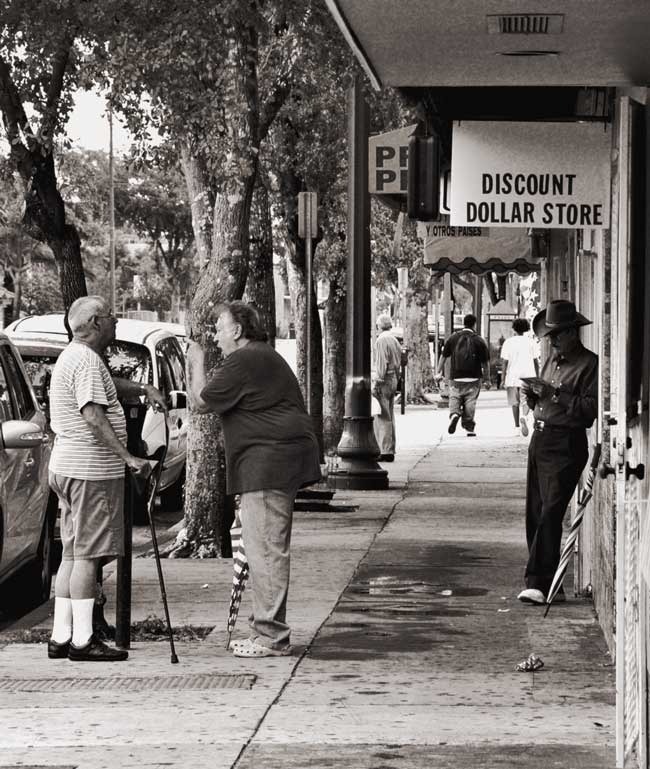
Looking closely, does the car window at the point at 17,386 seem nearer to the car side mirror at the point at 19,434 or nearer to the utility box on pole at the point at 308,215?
the car side mirror at the point at 19,434

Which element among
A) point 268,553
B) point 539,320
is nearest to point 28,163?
point 539,320

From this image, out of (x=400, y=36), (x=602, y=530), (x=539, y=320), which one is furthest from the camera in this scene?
(x=539, y=320)

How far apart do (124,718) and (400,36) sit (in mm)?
3013

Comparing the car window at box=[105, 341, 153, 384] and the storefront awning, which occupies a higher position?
the storefront awning

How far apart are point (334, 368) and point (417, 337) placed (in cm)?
2262

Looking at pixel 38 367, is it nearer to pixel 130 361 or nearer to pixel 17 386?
pixel 130 361

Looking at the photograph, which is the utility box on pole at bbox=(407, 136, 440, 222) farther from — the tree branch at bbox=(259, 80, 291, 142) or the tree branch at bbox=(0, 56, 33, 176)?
the tree branch at bbox=(0, 56, 33, 176)

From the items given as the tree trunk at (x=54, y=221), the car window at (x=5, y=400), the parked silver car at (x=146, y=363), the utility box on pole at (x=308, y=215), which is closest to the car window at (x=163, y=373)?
the parked silver car at (x=146, y=363)

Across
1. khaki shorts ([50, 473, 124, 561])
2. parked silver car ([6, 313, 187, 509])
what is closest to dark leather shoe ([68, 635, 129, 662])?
khaki shorts ([50, 473, 124, 561])

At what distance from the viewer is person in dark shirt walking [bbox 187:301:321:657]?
847cm

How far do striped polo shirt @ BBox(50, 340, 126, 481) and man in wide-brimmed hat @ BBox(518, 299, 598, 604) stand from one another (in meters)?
2.72

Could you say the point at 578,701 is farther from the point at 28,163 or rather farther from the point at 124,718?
the point at 28,163

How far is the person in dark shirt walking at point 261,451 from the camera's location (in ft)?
27.8

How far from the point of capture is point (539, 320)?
10438 mm
